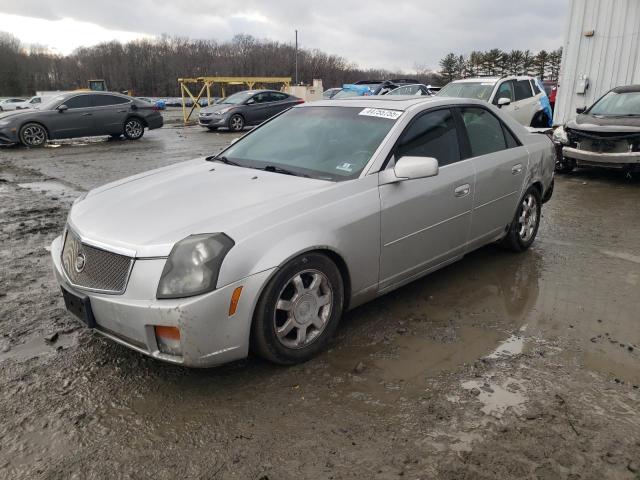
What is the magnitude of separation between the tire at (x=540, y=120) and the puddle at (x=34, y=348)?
12368 millimetres

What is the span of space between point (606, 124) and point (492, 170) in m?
5.42

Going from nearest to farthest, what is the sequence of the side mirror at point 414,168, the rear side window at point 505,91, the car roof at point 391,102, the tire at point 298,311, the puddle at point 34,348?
1. the tire at point 298,311
2. the puddle at point 34,348
3. the side mirror at point 414,168
4. the car roof at point 391,102
5. the rear side window at point 505,91

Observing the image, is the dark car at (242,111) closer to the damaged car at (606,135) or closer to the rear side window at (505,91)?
the rear side window at (505,91)

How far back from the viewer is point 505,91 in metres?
12.0

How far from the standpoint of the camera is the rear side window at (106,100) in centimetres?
1432

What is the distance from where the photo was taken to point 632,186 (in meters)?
8.23

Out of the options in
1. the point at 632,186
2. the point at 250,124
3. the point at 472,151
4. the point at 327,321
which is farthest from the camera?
the point at 250,124

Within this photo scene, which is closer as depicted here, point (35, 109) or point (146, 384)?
point (146, 384)

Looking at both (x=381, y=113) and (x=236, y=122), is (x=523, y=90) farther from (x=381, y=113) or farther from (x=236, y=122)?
(x=381, y=113)

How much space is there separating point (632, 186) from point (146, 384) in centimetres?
827

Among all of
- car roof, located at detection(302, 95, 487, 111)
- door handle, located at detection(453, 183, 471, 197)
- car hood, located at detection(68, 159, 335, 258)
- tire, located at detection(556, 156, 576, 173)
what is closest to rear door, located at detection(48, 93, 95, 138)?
car hood, located at detection(68, 159, 335, 258)

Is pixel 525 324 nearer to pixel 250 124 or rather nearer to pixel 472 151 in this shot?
pixel 472 151

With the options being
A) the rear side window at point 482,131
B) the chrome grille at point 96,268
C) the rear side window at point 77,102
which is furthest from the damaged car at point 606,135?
→ the rear side window at point 77,102

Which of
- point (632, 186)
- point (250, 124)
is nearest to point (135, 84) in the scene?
point (250, 124)
